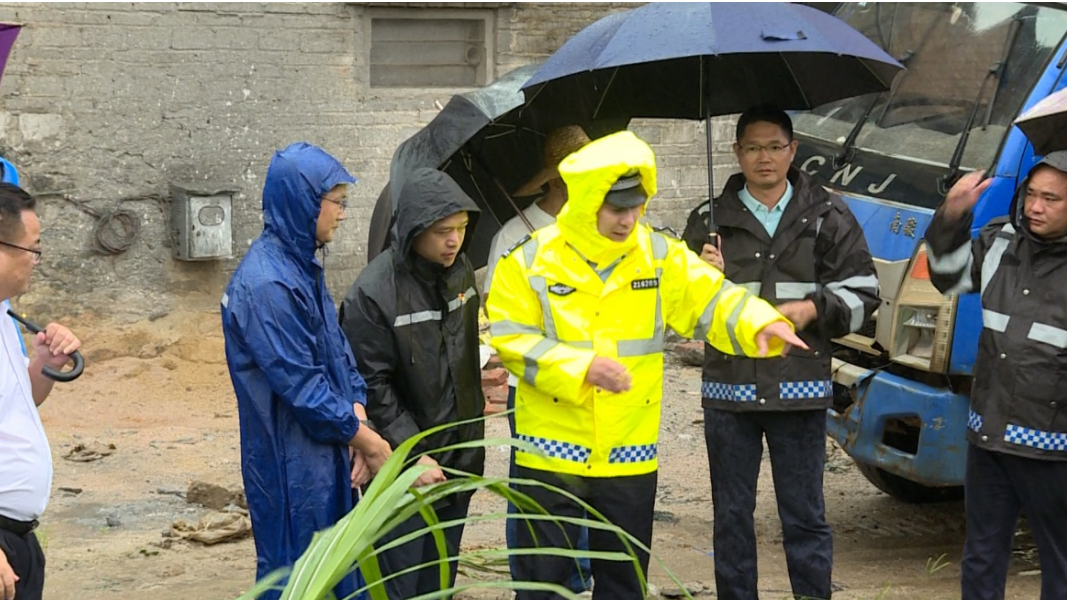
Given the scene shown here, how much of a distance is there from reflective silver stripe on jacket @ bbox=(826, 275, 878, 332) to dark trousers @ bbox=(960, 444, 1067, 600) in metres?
0.59

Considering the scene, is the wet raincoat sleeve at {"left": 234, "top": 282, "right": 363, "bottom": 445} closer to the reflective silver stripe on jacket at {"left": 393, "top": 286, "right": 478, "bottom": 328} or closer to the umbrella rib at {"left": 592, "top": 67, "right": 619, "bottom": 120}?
the reflective silver stripe on jacket at {"left": 393, "top": 286, "right": 478, "bottom": 328}

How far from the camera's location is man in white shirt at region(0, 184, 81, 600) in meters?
3.72

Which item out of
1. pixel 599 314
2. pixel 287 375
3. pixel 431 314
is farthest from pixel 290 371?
pixel 599 314

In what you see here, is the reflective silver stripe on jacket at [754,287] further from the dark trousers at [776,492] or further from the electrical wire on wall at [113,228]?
the electrical wire on wall at [113,228]

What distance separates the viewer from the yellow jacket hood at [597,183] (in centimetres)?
413

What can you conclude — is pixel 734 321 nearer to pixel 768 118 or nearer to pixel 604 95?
pixel 768 118

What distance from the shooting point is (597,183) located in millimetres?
4129

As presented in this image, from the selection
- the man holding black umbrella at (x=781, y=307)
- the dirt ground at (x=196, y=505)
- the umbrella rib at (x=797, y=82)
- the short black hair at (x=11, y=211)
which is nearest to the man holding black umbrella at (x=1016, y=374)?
the man holding black umbrella at (x=781, y=307)

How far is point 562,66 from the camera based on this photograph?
16.2 ft

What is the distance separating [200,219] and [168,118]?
69cm

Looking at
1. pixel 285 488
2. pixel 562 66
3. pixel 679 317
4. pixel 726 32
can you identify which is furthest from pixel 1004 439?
pixel 285 488

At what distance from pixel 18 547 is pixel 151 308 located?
554cm

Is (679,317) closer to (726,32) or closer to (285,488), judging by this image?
(726,32)

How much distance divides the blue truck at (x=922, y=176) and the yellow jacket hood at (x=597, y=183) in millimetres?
1355
